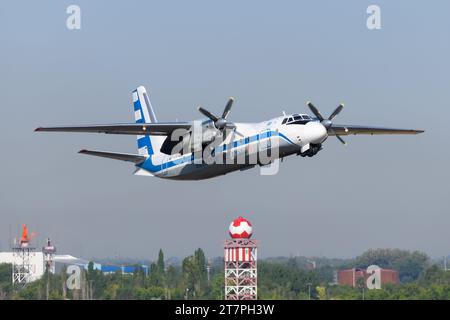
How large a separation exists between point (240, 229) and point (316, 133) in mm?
38945

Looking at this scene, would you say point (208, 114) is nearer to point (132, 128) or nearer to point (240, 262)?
point (132, 128)

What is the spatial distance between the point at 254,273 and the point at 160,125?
33.4 metres

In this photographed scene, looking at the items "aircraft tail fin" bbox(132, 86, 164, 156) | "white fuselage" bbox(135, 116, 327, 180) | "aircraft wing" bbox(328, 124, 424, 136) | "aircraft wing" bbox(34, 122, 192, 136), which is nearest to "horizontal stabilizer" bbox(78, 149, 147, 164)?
"aircraft wing" bbox(34, 122, 192, 136)

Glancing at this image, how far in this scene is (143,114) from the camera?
57.7 metres

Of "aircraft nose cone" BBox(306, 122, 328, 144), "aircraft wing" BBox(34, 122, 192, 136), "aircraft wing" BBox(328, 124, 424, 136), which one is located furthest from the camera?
"aircraft wing" BBox(328, 124, 424, 136)

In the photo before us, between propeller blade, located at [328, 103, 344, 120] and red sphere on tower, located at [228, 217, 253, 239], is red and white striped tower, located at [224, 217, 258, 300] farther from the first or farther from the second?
propeller blade, located at [328, 103, 344, 120]

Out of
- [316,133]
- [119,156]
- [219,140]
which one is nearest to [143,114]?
[119,156]

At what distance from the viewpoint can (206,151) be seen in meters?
45.5

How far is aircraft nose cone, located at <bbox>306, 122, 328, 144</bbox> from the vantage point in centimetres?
4238

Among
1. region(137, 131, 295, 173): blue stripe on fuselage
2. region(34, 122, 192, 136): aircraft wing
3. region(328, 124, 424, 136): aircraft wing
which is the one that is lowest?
region(137, 131, 295, 173): blue stripe on fuselage

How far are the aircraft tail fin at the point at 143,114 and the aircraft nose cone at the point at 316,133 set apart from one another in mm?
13260
